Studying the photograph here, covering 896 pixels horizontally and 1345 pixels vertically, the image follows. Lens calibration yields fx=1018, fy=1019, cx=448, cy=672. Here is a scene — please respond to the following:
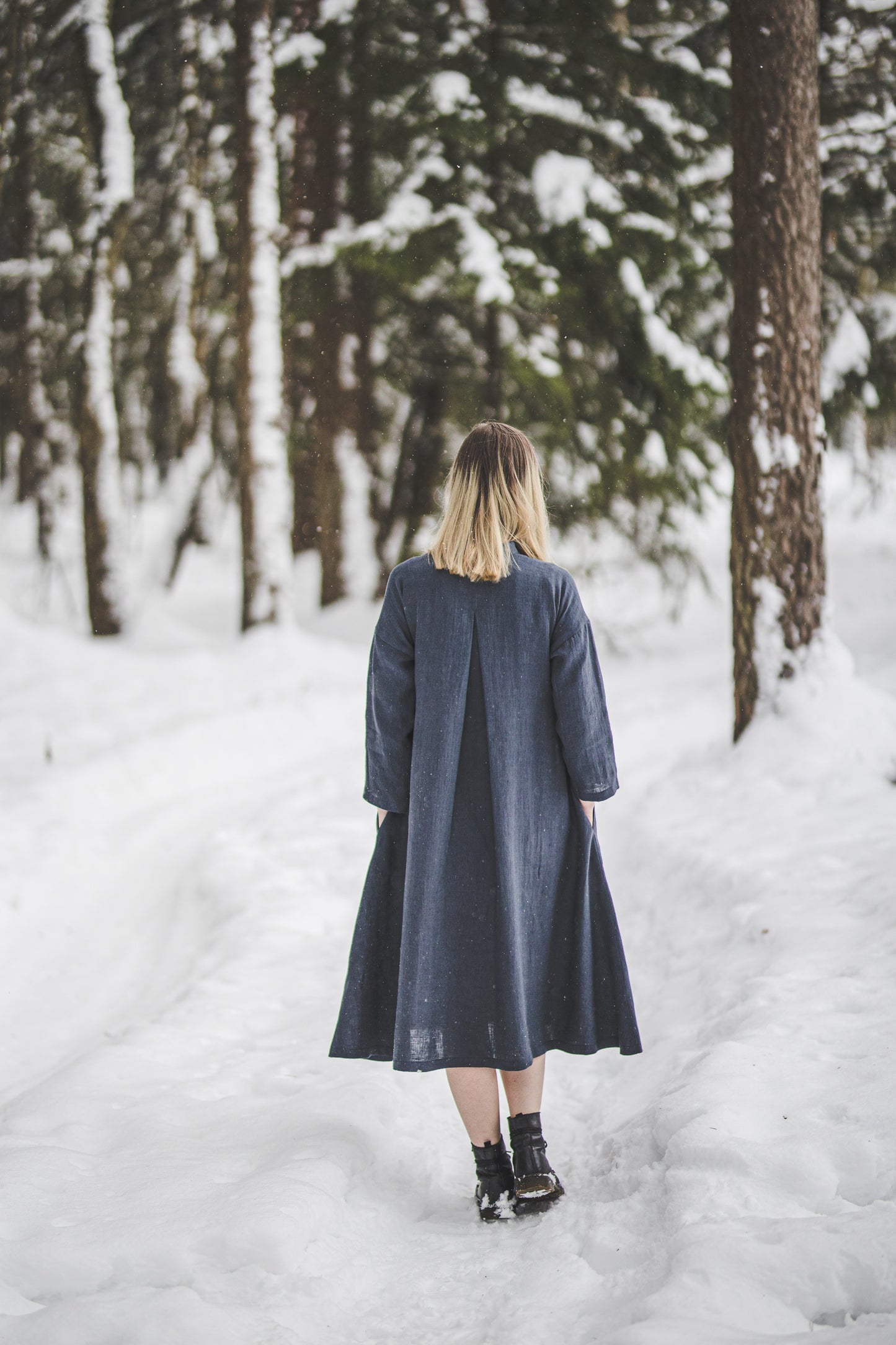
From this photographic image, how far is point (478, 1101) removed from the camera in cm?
Answer: 282

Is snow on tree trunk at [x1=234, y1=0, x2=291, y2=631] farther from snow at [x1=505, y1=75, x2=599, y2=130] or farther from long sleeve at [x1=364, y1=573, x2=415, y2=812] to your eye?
long sleeve at [x1=364, y1=573, x2=415, y2=812]

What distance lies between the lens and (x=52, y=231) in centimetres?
1459

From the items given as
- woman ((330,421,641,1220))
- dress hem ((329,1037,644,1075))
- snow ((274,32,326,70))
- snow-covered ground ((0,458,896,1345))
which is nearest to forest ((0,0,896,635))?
snow ((274,32,326,70))

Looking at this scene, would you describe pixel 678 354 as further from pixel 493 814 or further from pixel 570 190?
pixel 493 814

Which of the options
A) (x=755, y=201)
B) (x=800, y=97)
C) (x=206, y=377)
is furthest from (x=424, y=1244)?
(x=206, y=377)

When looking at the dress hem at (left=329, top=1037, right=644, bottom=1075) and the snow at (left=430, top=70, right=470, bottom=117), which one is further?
the snow at (left=430, top=70, right=470, bottom=117)

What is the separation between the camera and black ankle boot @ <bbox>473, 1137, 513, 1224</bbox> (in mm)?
2805

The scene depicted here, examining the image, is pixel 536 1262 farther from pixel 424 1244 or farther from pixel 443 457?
pixel 443 457

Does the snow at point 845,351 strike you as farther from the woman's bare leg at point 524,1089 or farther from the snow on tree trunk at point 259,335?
the woman's bare leg at point 524,1089

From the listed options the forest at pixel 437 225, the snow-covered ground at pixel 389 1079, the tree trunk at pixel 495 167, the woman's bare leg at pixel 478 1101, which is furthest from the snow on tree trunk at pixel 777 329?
the woman's bare leg at pixel 478 1101

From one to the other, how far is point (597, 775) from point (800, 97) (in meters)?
4.94

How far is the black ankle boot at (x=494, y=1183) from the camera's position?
2.80 metres

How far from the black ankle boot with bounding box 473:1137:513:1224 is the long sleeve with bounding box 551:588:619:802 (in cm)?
104

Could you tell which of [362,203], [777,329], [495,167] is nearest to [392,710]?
[777,329]
